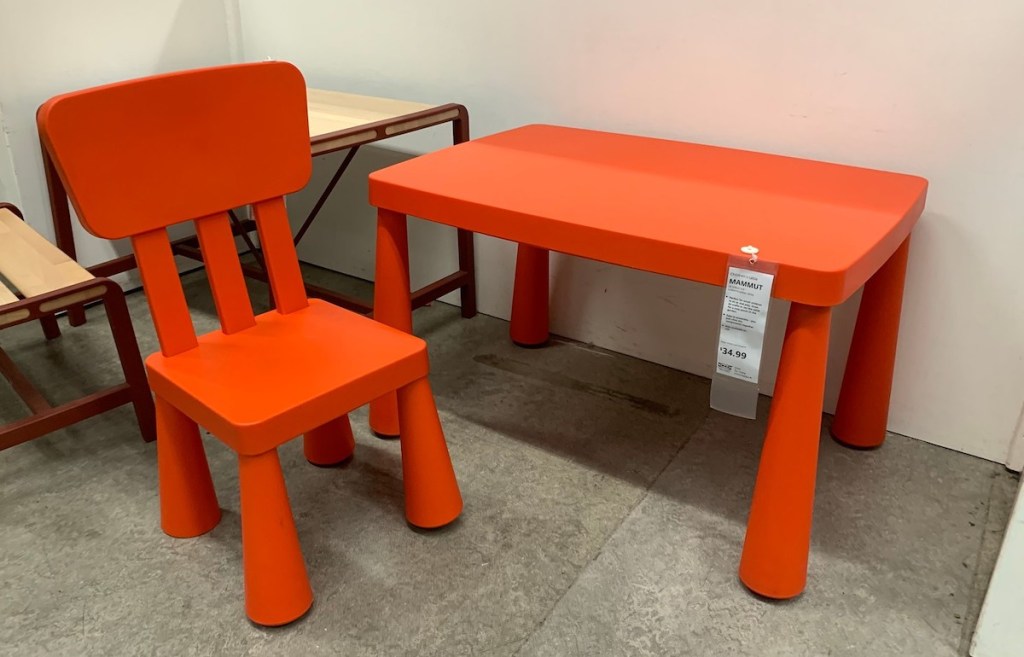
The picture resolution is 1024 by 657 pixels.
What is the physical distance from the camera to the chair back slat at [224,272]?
52.7 inches

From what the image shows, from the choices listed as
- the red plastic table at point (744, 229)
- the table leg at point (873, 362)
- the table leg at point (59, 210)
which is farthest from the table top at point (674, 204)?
the table leg at point (59, 210)

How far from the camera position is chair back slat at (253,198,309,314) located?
4.62 ft

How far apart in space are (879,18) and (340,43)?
1360 mm

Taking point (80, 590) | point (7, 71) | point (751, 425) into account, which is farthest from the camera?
point (7, 71)

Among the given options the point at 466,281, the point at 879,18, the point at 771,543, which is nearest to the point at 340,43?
the point at 466,281

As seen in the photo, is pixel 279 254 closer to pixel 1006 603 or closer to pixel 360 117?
pixel 360 117

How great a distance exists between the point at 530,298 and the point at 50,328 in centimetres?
123

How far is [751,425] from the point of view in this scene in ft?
5.76

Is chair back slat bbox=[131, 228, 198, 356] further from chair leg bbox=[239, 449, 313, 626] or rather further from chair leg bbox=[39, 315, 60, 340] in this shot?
chair leg bbox=[39, 315, 60, 340]

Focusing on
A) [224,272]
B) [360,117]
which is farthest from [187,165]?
[360,117]

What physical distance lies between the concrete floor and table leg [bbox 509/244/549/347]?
0.72 feet

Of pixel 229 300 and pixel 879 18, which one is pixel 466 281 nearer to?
pixel 229 300

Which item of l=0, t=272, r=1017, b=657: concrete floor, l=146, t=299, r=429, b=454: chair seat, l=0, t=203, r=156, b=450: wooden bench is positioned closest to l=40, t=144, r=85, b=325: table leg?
l=0, t=203, r=156, b=450: wooden bench

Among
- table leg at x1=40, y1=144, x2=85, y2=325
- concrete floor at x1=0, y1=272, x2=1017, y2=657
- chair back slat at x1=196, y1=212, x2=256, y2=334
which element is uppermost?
chair back slat at x1=196, y1=212, x2=256, y2=334
